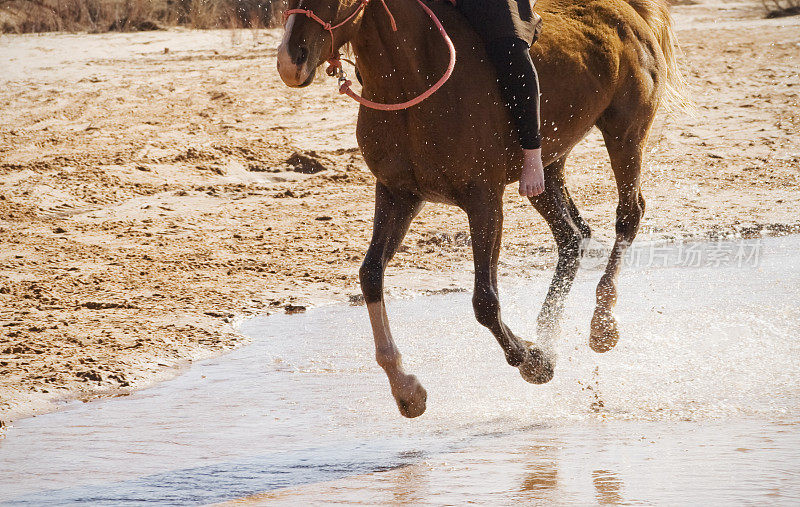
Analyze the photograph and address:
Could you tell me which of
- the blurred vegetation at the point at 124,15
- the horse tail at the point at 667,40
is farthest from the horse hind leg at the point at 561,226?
the blurred vegetation at the point at 124,15

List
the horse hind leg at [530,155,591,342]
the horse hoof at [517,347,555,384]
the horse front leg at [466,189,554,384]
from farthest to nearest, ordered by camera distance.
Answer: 1. the horse hind leg at [530,155,591,342]
2. the horse hoof at [517,347,555,384]
3. the horse front leg at [466,189,554,384]

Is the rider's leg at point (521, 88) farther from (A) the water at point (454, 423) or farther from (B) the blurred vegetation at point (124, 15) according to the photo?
(B) the blurred vegetation at point (124, 15)

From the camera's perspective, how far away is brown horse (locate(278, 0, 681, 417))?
4.35 metres

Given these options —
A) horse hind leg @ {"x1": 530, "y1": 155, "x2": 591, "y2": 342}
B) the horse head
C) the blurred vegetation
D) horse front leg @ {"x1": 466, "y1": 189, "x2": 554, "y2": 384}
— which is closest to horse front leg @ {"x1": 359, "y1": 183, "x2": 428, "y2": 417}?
horse front leg @ {"x1": 466, "y1": 189, "x2": 554, "y2": 384}

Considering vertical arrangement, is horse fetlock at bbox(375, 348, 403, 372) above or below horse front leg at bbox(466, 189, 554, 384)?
below

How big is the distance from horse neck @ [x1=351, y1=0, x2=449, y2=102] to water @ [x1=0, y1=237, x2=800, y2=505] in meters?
1.57

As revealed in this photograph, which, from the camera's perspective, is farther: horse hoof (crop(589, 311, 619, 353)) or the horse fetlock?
horse hoof (crop(589, 311, 619, 353))

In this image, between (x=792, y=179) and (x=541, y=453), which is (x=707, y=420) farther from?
(x=792, y=179)

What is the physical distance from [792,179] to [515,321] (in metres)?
4.51

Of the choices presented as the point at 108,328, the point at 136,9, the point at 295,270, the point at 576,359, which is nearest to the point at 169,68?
the point at 136,9

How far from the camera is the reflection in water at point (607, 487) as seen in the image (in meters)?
3.93

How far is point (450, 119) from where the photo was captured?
4496 millimetres

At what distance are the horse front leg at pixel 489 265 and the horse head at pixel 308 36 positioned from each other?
101 centimetres

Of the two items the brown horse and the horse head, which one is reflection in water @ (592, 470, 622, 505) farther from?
the horse head
